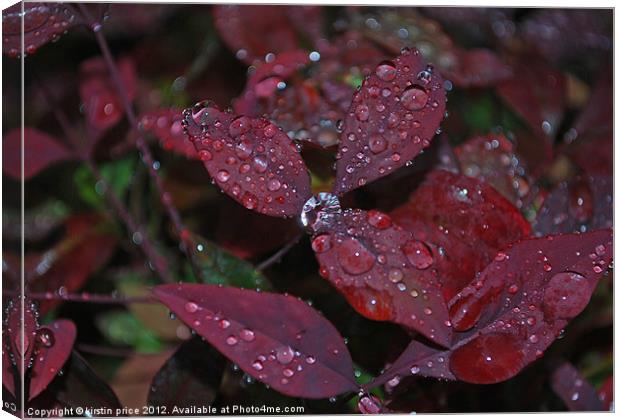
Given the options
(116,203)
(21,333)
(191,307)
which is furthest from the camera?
(116,203)

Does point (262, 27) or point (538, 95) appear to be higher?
point (262, 27)

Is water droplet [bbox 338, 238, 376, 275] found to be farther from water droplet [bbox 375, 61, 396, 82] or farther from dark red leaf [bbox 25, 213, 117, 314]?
dark red leaf [bbox 25, 213, 117, 314]

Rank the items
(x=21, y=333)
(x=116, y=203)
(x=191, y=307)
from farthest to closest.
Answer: (x=116, y=203), (x=21, y=333), (x=191, y=307)

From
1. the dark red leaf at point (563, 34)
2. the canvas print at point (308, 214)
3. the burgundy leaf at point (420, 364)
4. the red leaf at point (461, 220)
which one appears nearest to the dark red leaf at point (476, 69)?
the canvas print at point (308, 214)

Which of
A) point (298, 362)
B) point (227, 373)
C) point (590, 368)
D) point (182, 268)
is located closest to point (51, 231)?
point (182, 268)

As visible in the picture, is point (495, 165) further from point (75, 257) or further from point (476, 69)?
point (75, 257)

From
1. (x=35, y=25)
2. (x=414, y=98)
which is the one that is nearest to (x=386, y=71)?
(x=414, y=98)

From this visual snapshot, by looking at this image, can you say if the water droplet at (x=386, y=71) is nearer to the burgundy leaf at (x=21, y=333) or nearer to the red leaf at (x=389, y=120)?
the red leaf at (x=389, y=120)

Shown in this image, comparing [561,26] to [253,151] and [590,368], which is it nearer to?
[590,368]
